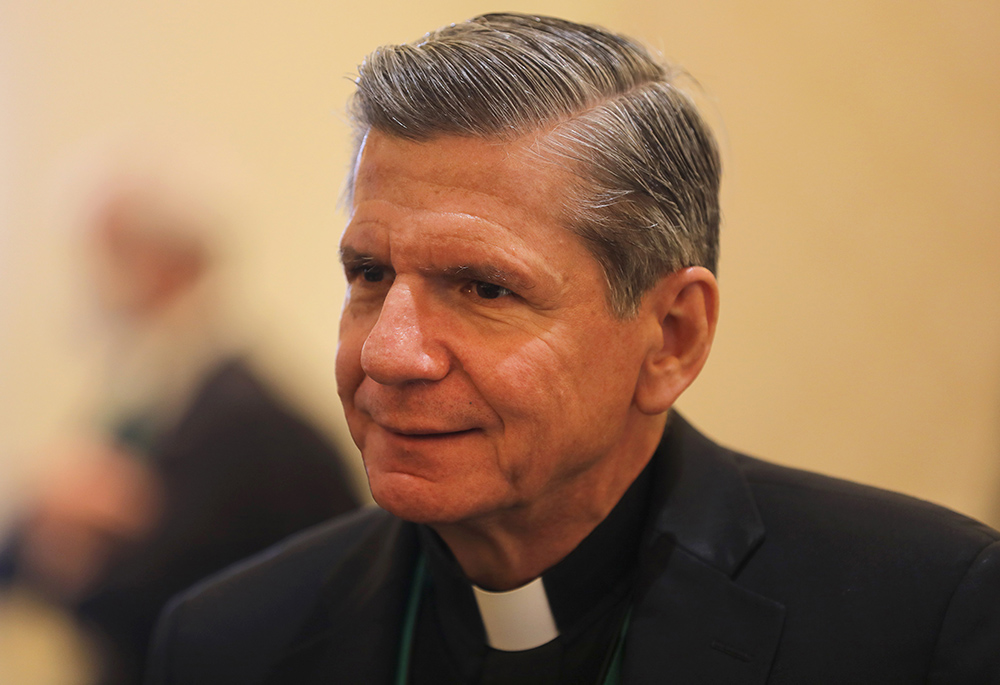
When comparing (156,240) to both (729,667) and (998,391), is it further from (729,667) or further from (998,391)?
(998,391)

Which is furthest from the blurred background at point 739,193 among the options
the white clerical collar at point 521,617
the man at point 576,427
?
the white clerical collar at point 521,617

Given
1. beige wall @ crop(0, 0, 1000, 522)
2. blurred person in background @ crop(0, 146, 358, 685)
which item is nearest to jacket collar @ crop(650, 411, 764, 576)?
beige wall @ crop(0, 0, 1000, 522)

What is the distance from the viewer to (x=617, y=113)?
1215mm

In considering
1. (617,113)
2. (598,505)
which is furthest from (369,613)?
(617,113)

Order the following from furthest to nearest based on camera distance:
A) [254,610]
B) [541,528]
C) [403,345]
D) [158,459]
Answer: [158,459]
[254,610]
[541,528]
[403,345]

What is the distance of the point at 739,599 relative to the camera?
1.23m

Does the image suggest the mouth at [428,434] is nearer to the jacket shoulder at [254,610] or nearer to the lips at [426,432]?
the lips at [426,432]

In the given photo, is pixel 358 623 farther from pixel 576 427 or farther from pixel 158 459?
pixel 158 459

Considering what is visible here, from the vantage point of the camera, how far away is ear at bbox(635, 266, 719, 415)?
1.26 metres

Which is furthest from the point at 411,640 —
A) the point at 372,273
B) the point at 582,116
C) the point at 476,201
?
the point at 582,116

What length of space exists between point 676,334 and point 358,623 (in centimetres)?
73

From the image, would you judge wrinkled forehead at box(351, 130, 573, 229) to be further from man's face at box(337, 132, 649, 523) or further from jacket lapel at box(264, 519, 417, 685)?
jacket lapel at box(264, 519, 417, 685)

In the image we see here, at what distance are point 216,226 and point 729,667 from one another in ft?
7.58

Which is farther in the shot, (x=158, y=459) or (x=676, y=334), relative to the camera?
(x=158, y=459)
